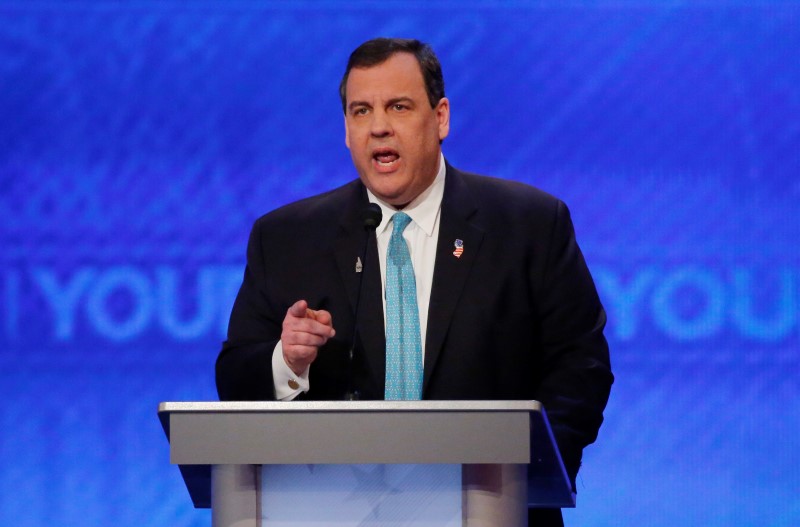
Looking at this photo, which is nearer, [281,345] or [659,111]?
[281,345]

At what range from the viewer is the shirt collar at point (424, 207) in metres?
2.72

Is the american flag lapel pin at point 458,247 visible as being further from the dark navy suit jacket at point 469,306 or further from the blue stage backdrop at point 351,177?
the blue stage backdrop at point 351,177

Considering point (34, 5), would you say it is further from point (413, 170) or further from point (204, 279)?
point (413, 170)

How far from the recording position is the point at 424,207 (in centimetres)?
275

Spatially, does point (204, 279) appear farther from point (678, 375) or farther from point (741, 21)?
point (741, 21)

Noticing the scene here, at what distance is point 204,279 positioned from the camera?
13.2ft

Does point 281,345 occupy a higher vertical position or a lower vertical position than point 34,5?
lower

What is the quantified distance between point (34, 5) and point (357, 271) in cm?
215

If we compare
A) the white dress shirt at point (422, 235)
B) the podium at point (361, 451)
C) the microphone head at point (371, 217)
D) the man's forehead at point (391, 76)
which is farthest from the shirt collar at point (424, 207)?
the podium at point (361, 451)

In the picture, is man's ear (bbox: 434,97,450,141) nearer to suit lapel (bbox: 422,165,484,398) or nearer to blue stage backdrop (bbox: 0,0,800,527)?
suit lapel (bbox: 422,165,484,398)

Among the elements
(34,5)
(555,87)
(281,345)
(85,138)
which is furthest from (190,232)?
(281,345)

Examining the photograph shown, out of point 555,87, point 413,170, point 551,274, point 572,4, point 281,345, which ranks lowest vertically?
point 281,345

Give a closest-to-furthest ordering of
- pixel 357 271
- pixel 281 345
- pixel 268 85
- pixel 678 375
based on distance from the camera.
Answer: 1. pixel 281 345
2. pixel 357 271
3. pixel 678 375
4. pixel 268 85

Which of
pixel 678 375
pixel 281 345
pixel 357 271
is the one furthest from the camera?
pixel 678 375
